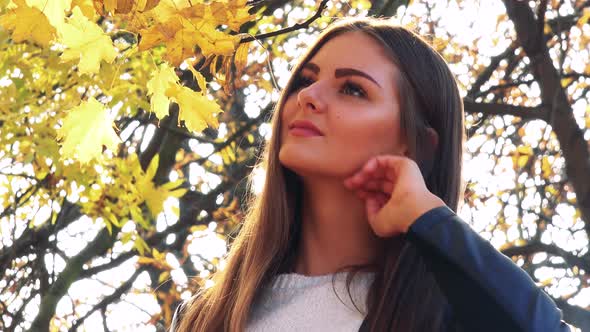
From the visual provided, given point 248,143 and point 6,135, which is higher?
point 6,135

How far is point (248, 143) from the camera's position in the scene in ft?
20.5

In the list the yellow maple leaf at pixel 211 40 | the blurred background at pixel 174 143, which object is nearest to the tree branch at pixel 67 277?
the blurred background at pixel 174 143

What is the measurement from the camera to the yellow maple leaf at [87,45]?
6.43 ft

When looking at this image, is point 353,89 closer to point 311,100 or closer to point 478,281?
point 311,100

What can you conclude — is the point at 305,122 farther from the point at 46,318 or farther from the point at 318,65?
the point at 46,318

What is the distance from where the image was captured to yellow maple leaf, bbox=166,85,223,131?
2.02 metres

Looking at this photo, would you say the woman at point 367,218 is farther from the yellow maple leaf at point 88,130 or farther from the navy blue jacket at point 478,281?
the yellow maple leaf at point 88,130

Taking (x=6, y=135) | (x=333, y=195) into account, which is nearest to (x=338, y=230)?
A: (x=333, y=195)

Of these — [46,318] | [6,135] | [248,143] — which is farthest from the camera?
[248,143]

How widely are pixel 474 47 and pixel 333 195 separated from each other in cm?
457

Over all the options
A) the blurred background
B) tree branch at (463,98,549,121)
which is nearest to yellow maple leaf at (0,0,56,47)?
the blurred background

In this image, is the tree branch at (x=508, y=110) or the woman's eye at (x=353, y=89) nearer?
the woman's eye at (x=353, y=89)

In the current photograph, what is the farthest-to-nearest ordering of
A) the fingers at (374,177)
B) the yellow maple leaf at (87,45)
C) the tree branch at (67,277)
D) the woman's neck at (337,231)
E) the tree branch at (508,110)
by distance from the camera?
the tree branch at (67,277) → the tree branch at (508,110) → the woman's neck at (337,231) → the fingers at (374,177) → the yellow maple leaf at (87,45)

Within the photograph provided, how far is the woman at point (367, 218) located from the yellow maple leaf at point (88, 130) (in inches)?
15.0
